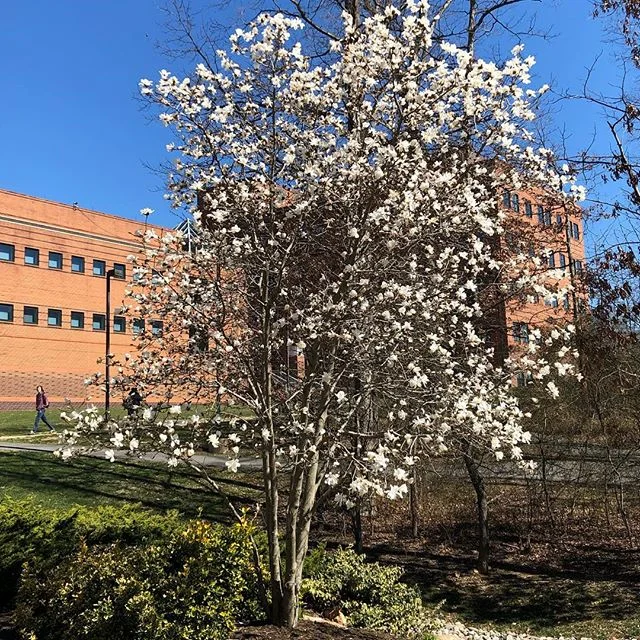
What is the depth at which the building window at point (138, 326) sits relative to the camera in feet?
18.1

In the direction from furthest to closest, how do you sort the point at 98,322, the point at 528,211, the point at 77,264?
the point at 98,322
the point at 77,264
the point at 528,211

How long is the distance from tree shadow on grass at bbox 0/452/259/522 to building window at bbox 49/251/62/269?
80.5ft

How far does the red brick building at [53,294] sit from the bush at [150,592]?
2827cm

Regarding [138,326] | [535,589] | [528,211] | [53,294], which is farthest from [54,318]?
[535,589]

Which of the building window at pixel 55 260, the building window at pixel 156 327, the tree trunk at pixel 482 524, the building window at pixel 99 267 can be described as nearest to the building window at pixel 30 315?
the building window at pixel 55 260

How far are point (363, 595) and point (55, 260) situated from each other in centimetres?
3477

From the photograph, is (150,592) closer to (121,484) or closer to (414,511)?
(414,511)

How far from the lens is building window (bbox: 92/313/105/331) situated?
37.3 metres

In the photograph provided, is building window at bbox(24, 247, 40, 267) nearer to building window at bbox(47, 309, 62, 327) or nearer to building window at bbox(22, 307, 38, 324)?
building window at bbox(22, 307, 38, 324)

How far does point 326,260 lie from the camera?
5.23m

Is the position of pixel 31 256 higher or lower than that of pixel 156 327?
higher

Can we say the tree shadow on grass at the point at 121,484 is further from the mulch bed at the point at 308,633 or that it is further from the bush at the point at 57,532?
the mulch bed at the point at 308,633

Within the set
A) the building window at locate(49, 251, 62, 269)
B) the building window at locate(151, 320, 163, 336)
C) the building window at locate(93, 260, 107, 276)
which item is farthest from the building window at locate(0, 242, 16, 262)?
the building window at locate(151, 320, 163, 336)

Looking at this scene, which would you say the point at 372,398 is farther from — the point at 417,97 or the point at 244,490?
the point at 244,490
